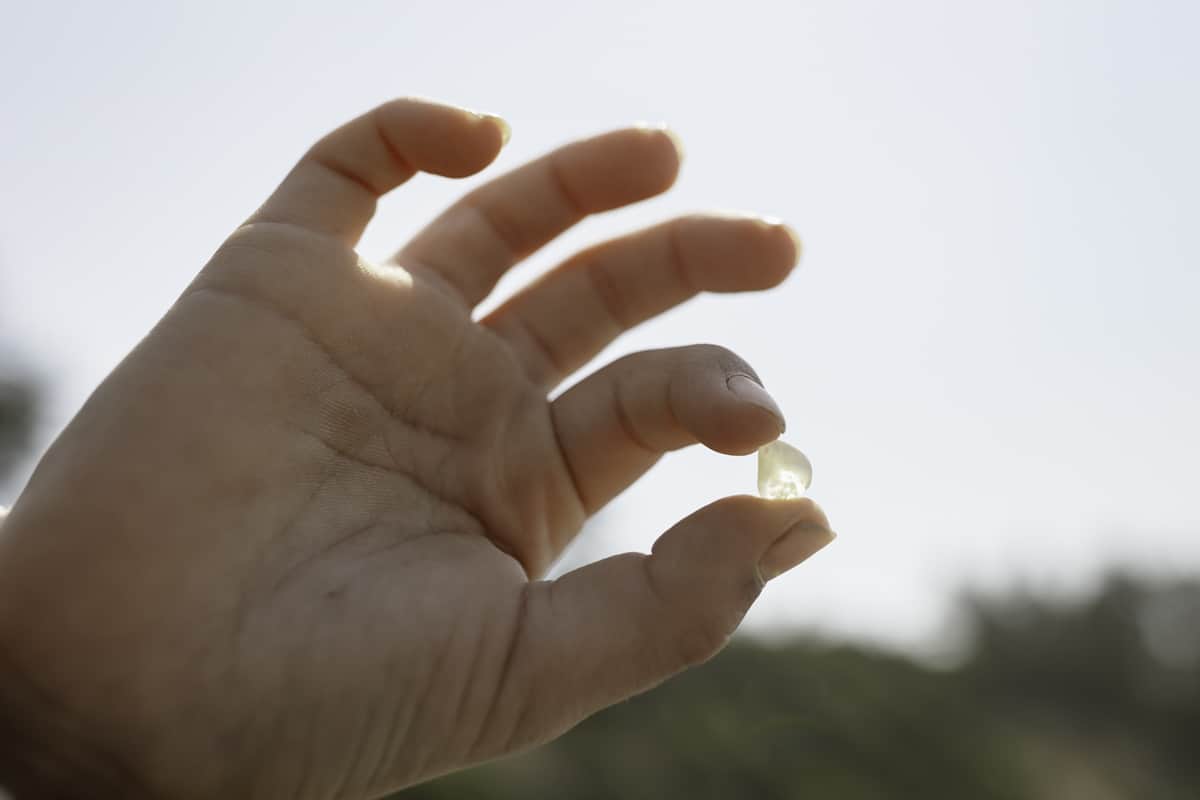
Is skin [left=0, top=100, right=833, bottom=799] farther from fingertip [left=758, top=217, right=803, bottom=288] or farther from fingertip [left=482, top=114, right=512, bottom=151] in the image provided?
fingertip [left=758, top=217, right=803, bottom=288]

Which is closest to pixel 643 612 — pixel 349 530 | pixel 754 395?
pixel 754 395

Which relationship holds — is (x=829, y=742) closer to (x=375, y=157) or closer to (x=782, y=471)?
(x=782, y=471)

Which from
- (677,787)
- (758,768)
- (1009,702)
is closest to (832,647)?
(758,768)

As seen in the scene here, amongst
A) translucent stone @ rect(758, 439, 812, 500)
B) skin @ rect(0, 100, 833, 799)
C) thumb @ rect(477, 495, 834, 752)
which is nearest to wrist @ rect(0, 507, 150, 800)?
skin @ rect(0, 100, 833, 799)

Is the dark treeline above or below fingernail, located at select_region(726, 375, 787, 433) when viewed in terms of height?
below

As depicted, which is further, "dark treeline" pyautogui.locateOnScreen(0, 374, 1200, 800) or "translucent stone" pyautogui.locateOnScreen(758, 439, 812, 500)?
"dark treeline" pyautogui.locateOnScreen(0, 374, 1200, 800)

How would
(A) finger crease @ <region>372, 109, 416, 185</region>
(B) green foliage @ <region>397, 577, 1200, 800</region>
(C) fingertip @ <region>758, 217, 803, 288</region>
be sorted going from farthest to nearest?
(B) green foliage @ <region>397, 577, 1200, 800</region>
(C) fingertip @ <region>758, 217, 803, 288</region>
(A) finger crease @ <region>372, 109, 416, 185</region>

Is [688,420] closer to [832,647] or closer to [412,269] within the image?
[412,269]

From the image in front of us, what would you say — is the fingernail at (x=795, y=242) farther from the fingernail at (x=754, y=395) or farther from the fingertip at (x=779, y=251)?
the fingernail at (x=754, y=395)
